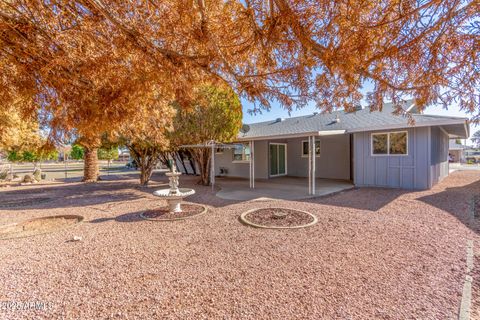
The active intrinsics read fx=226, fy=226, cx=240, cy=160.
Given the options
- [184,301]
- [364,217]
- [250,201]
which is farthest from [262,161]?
[184,301]

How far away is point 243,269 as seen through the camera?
126 inches

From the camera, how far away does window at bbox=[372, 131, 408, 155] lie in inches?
375

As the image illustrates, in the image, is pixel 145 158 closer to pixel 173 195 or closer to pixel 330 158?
pixel 173 195

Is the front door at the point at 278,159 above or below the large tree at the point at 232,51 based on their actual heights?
below

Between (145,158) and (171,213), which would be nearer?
(171,213)

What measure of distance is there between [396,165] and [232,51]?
994 cm

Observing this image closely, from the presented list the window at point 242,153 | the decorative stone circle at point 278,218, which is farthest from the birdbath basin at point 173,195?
the window at point 242,153

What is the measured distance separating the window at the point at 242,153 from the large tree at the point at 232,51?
11.7 metres

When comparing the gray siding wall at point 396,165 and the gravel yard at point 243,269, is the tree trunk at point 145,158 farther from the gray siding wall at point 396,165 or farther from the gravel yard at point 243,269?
the gray siding wall at point 396,165

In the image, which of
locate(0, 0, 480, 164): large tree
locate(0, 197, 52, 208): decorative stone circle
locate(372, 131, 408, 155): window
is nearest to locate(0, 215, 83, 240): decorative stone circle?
locate(0, 197, 52, 208): decorative stone circle

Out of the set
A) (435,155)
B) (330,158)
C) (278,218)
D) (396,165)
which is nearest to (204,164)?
(278,218)

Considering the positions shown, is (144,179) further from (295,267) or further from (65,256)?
(295,267)

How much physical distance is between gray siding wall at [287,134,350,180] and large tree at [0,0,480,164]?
11071mm

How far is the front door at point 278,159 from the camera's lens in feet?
46.9
